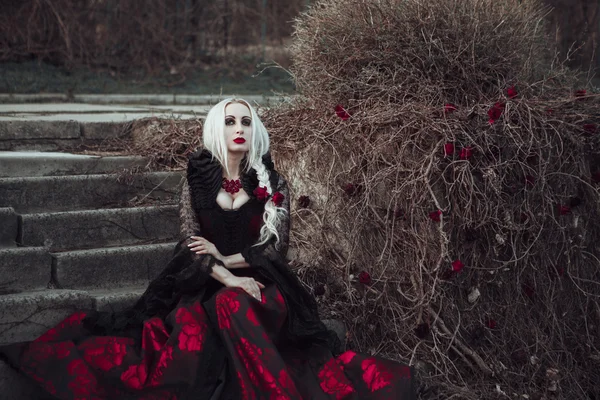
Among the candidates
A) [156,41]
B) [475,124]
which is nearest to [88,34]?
[156,41]

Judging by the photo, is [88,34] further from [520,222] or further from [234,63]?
[520,222]

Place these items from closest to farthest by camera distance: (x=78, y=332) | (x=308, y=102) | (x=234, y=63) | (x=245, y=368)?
(x=245, y=368), (x=78, y=332), (x=308, y=102), (x=234, y=63)

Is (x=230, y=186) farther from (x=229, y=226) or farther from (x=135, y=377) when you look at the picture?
(x=135, y=377)

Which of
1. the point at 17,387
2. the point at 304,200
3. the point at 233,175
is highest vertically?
the point at 233,175

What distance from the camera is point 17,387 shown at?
3.50 m

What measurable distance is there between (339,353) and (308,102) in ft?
5.47

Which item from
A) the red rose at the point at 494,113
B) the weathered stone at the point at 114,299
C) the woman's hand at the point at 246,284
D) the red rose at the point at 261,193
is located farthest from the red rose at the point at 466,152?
the weathered stone at the point at 114,299

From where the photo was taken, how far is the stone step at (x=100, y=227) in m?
4.29

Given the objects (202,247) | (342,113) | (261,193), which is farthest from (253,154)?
(342,113)

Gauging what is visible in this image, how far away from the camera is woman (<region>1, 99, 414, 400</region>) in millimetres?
3375

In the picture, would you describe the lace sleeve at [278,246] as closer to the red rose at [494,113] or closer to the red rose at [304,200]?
the red rose at [304,200]

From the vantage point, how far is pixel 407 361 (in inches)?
163

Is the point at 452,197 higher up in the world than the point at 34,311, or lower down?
higher up

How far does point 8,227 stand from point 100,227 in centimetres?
47
